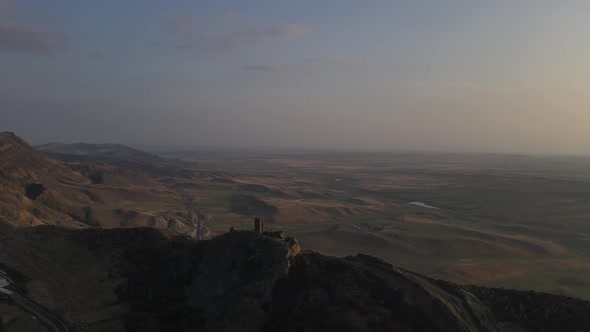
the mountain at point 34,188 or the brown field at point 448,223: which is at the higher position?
the mountain at point 34,188

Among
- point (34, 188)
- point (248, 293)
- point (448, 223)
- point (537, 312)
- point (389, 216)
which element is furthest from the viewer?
point (389, 216)

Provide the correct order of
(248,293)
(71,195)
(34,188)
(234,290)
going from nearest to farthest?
(248,293), (234,290), (34,188), (71,195)

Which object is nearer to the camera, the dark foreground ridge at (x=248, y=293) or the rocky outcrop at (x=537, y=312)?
the dark foreground ridge at (x=248, y=293)

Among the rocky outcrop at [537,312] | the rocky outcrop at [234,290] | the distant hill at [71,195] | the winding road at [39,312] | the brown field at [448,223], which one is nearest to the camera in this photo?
the winding road at [39,312]

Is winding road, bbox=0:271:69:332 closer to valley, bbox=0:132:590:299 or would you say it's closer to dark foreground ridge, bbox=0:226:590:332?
dark foreground ridge, bbox=0:226:590:332

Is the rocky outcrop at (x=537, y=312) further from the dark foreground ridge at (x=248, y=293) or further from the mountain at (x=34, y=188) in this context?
the mountain at (x=34, y=188)

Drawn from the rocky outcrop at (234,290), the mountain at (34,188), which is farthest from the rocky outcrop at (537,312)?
the mountain at (34,188)

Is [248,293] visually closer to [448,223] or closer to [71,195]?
[448,223]

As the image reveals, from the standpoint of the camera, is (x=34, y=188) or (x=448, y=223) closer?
Result: (x=34, y=188)

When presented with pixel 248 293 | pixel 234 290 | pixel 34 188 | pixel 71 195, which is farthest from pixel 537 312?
pixel 71 195
